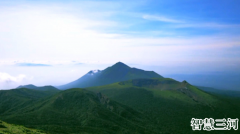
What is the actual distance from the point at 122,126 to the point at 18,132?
118 m

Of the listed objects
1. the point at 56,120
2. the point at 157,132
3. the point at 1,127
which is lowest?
the point at 157,132

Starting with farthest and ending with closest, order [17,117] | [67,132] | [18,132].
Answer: [17,117]
[67,132]
[18,132]

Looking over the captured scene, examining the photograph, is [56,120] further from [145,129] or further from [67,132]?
[145,129]

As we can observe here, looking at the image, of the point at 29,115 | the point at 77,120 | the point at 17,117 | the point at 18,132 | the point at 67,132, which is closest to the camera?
the point at 18,132

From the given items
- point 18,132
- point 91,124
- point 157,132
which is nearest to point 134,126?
point 157,132

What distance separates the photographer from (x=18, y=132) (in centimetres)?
9412

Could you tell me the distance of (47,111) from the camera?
19712 cm

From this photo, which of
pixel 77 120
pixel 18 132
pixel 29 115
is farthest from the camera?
pixel 77 120

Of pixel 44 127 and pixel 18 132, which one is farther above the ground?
pixel 18 132

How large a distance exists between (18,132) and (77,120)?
101m

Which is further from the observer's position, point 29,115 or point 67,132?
point 29,115

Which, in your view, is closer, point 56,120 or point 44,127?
point 44,127

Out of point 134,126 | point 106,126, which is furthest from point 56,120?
point 134,126

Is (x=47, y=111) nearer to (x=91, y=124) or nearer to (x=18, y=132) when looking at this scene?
(x=91, y=124)
